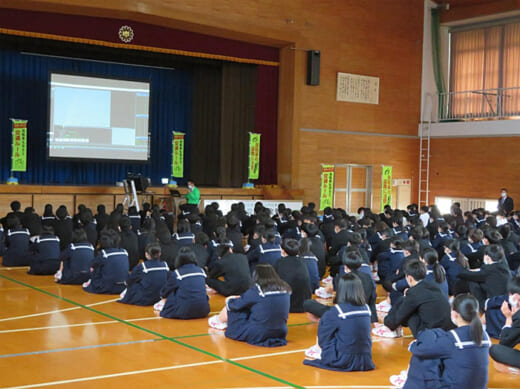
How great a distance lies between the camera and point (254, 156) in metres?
22.4

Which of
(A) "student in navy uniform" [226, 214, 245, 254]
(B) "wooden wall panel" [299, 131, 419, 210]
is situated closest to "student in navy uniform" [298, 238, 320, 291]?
(A) "student in navy uniform" [226, 214, 245, 254]

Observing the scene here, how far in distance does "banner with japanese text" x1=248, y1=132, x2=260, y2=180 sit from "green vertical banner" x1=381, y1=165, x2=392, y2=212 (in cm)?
474

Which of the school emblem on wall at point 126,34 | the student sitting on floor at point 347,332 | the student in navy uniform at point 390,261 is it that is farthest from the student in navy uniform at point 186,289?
the school emblem on wall at point 126,34

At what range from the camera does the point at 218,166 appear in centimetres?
2295

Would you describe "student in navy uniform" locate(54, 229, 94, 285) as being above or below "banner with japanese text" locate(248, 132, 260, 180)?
below

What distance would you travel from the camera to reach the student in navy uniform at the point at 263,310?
702 cm

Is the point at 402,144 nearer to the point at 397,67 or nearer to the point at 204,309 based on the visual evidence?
the point at 397,67

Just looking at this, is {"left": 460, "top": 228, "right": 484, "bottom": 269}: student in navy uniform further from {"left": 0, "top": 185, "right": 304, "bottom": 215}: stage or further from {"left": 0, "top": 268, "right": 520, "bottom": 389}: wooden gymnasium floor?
{"left": 0, "top": 185, "right": 304, "bottom": 215}: stage

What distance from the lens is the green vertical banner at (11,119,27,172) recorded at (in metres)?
19.4

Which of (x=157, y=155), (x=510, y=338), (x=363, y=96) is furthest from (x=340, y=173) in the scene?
(x=510, y=338)

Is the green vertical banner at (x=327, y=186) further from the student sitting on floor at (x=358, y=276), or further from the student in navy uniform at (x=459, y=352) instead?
the student in navy uniform at (x=459, y=352)

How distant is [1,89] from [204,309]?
14264mm

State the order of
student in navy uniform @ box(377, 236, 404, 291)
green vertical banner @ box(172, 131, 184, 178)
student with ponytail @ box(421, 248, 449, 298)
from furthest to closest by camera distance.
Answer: green vertical banner @ box(172, 131, 184, 178)
student in navy uniform @ box(377, 236, 404, 291)
student with ponytail @ box(421, 248, 449, 298)

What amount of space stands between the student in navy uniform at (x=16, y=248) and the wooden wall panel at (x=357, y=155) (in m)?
11.5
